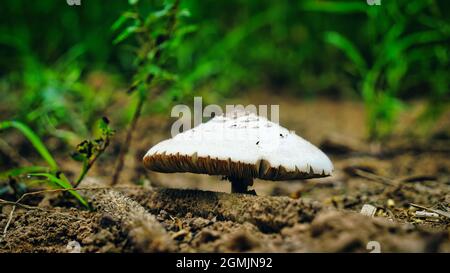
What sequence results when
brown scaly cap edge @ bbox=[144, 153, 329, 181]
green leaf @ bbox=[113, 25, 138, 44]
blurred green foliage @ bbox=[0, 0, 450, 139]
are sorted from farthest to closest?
1. blurred green foliage @ bbox=[0, 0, 450, 139]
2. green leaf @ bbox=[113, 25, 138, 44]
3. brown scaly cap edge @ bbox=[144, 153, 329, 181]

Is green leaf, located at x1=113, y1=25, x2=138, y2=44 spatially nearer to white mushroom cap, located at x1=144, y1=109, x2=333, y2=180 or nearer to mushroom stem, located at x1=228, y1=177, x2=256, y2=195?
white mushroom cap, located at x1=144, y1=109, x2=333, y2=180

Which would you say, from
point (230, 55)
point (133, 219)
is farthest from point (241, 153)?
point (230, 55)

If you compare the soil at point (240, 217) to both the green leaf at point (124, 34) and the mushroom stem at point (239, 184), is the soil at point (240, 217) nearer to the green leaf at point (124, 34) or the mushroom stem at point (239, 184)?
the mushroom stem at point (239, 184)

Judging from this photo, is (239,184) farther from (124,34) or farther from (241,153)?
(124,34)

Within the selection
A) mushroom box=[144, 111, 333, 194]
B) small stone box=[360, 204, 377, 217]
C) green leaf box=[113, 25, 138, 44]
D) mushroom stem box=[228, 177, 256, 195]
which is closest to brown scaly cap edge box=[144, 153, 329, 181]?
mushroom box=[144, 111, 333, 194]

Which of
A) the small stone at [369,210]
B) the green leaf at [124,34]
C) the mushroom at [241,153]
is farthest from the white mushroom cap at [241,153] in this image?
the green leaf at [124,34]

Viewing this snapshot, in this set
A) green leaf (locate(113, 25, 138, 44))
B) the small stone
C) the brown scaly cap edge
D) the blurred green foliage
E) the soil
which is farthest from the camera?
the blurred green foliage

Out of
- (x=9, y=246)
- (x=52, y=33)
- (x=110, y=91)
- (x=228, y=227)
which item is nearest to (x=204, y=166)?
(x=228, y=227)
